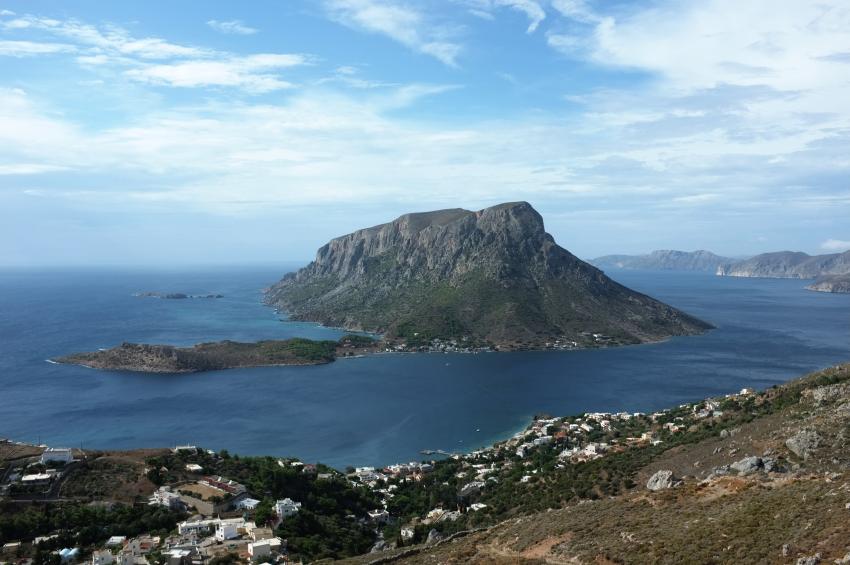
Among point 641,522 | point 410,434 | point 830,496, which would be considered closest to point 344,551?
point 641,522

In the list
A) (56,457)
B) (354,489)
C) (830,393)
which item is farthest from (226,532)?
(830,393)

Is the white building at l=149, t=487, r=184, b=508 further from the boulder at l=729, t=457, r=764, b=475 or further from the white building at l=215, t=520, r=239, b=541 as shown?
the boulder at l=729, t=457, r=764, b=475

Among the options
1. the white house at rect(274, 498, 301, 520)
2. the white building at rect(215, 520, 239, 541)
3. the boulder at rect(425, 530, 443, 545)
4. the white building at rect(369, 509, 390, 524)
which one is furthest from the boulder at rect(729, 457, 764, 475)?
the white building at rect(215, 520, 239, 541)

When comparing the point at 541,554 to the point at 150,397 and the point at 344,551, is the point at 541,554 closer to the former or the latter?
the point at 344,551

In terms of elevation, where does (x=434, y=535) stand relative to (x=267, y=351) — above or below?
above

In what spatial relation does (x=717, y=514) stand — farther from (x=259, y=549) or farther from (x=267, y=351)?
(x=267, y=351)
